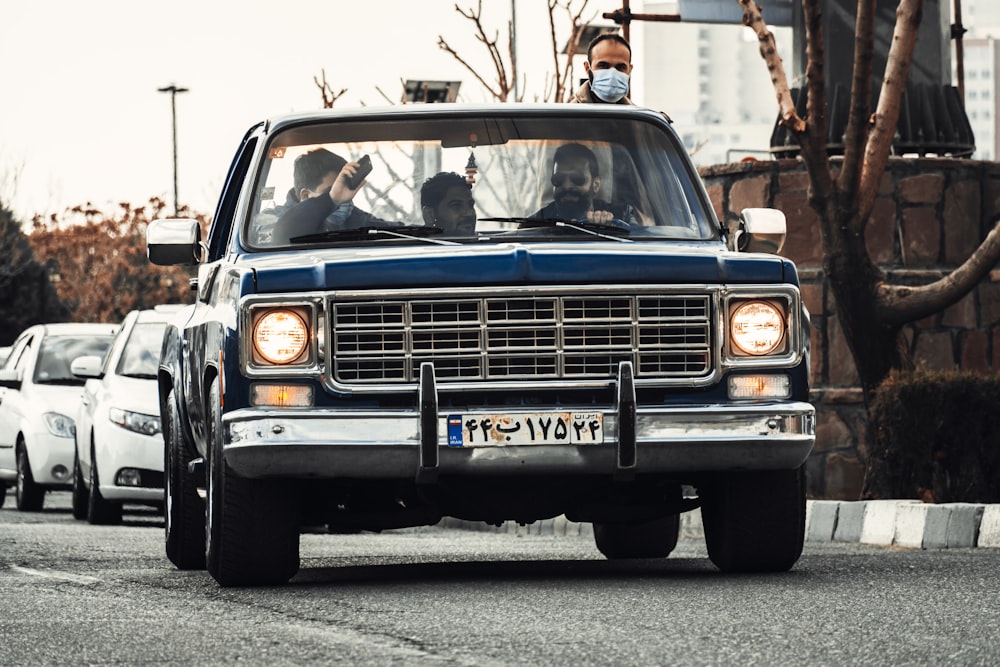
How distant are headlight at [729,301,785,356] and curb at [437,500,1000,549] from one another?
2917mm

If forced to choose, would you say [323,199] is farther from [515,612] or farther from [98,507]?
[98,507]

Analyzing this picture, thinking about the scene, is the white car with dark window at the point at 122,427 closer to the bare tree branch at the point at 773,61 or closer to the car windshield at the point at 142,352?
the car windshield at the point at 142,352

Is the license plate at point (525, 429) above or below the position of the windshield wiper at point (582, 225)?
below

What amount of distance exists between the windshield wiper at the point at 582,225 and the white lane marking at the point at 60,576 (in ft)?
7.53

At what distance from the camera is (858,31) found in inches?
601

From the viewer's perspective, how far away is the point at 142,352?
17109 mm

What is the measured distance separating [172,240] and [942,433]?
210 inches

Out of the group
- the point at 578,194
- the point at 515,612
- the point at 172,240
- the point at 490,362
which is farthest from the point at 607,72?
the point at 515,612

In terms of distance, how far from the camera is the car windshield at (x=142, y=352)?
55.5 feet

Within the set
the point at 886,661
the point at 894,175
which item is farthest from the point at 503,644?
the point at 894,175

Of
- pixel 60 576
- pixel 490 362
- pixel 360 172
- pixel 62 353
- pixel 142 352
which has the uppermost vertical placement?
pixel 360 172

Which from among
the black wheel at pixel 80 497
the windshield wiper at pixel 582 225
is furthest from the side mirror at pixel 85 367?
the windshield wiper at pixel 582 225

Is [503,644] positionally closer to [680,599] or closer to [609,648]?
[609,648]

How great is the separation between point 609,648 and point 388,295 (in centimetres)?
237
